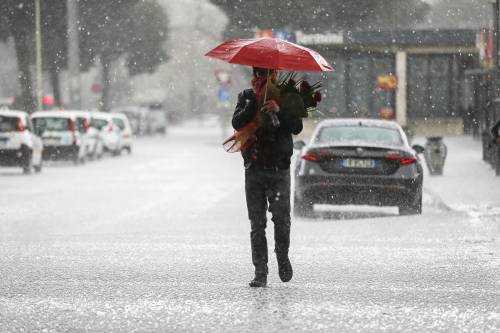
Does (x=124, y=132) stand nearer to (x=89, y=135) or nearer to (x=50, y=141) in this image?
(x=89, y=135)

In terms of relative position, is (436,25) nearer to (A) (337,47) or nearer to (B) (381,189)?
(A) (337,47)

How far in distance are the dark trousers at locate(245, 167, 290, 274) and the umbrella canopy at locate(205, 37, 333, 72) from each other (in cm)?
77

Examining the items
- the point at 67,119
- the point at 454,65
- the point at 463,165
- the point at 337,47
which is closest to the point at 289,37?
the point at 337,47

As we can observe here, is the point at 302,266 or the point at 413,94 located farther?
the point at 413,94

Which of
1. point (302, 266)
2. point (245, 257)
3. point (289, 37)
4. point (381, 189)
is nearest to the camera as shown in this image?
point (302, 266)

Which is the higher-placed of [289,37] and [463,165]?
[289,37]

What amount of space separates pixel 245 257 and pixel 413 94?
46547 millimetres

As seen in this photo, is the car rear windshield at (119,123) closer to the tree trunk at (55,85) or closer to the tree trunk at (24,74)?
the tree trunk at (24,74)

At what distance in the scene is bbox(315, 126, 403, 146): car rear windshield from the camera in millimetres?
15930

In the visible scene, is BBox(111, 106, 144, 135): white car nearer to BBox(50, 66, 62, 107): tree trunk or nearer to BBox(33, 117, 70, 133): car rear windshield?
BBox(50, 66, 62, 107): tree trunk

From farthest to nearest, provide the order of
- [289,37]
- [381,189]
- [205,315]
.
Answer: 1. [289,37]
2. [381,189]
3. [205,315]

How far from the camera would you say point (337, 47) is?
56.7 meters

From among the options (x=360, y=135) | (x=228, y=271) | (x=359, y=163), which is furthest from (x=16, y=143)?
(x=228, y=271)

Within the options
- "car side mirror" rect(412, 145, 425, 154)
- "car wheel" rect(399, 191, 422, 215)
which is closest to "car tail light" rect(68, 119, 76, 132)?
"car side mirror" rect(412, 145, 425, 154)
